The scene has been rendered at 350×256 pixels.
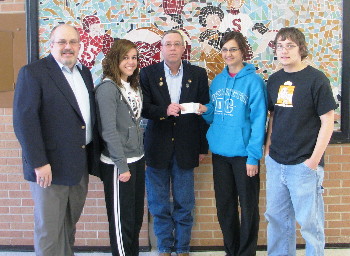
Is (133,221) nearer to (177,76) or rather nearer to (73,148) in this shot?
(73,148)

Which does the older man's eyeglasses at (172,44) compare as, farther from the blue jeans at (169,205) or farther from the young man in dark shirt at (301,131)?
the blue jeans at (169,205)

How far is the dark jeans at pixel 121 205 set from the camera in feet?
8.77

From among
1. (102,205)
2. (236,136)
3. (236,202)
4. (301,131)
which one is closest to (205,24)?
(236,136)

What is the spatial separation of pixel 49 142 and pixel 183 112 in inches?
39.6

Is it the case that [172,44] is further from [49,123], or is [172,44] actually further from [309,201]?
[309,201]

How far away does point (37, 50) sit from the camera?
3.37 m

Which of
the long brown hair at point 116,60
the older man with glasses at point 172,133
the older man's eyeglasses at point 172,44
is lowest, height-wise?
the older man with glasses at point 172,133

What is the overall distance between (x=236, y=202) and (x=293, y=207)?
1.57 ft

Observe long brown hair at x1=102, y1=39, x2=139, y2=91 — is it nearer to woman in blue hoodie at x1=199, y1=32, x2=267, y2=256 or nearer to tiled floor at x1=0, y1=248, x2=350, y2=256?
woman in blue hoodie at x1=199, y1=32, x2=267, y2=256

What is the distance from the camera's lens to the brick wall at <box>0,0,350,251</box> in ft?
11.4

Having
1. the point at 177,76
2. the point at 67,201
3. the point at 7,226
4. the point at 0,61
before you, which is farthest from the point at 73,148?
the point at 7,226

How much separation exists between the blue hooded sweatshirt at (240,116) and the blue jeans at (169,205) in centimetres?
44

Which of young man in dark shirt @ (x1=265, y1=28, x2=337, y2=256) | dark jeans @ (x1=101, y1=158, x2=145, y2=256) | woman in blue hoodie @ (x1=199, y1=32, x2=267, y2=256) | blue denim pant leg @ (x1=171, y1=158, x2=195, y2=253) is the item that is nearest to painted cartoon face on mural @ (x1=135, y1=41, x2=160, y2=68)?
woman in blue hoodie @ (x1=199, y1=32, x2=267, y2=256)

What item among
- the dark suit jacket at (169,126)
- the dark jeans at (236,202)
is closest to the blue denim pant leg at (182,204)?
the dark suit jacket at (169,126)
